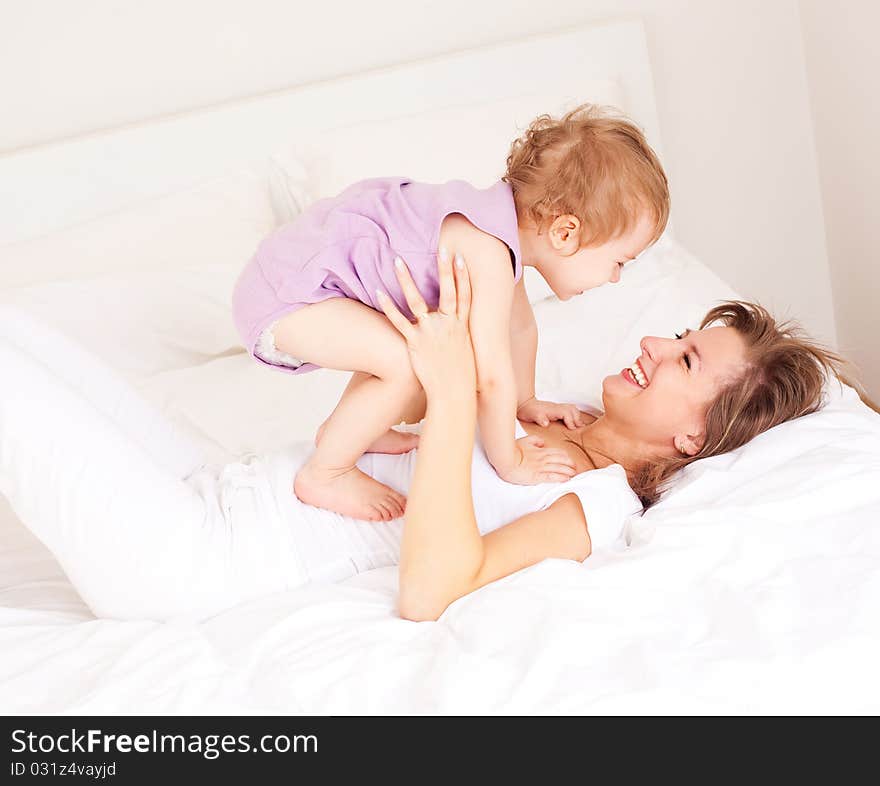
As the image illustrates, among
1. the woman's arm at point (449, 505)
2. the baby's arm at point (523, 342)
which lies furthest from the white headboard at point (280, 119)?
the woman's arm at point (449, 505)

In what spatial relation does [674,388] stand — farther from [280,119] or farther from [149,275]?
[280,119]

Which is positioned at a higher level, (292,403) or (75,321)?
(75,321)

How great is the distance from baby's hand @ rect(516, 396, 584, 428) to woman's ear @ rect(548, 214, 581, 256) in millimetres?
333

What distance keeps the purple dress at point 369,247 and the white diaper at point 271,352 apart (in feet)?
0.04

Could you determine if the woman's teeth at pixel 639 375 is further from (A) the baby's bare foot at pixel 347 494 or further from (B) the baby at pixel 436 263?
(A) the baby's bare foot at pixel 347 494

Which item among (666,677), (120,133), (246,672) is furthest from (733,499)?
(120,133)

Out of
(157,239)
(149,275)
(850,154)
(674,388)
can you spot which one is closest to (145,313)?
(149,275)

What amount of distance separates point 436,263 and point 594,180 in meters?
0.26

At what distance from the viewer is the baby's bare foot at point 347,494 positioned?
5.06 ft

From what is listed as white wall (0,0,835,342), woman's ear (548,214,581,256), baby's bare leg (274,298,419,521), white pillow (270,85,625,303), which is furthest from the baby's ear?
white wall (0,0,835,342)

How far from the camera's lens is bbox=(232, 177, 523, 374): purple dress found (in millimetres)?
1499

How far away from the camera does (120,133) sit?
102 inches

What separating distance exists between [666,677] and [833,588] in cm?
29
